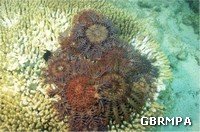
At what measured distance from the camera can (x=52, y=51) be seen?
3678mm

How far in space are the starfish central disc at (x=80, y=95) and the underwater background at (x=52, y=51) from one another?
1.03 feet

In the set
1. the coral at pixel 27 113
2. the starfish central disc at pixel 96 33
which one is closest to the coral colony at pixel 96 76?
the starfish central disc at pixel 96 33

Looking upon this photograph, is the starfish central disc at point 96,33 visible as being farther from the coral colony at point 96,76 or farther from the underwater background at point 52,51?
the underwater background at point 52,51

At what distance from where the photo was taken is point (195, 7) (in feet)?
18.4

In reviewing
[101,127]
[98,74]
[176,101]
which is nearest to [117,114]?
[101,127]

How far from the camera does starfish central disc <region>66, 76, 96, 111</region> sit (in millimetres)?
3047

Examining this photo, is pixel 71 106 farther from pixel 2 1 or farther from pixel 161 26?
pixel 161 26

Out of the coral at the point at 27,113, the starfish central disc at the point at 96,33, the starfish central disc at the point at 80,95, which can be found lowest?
the coral at the point at 27,113

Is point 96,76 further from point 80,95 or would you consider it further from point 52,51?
point 52,51

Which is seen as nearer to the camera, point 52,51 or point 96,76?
point 96,76

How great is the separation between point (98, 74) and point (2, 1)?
6.30 ft

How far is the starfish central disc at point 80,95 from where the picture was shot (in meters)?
3.05

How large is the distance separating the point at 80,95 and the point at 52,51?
0.87 m

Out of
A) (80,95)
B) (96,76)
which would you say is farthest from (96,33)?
(80,95)
